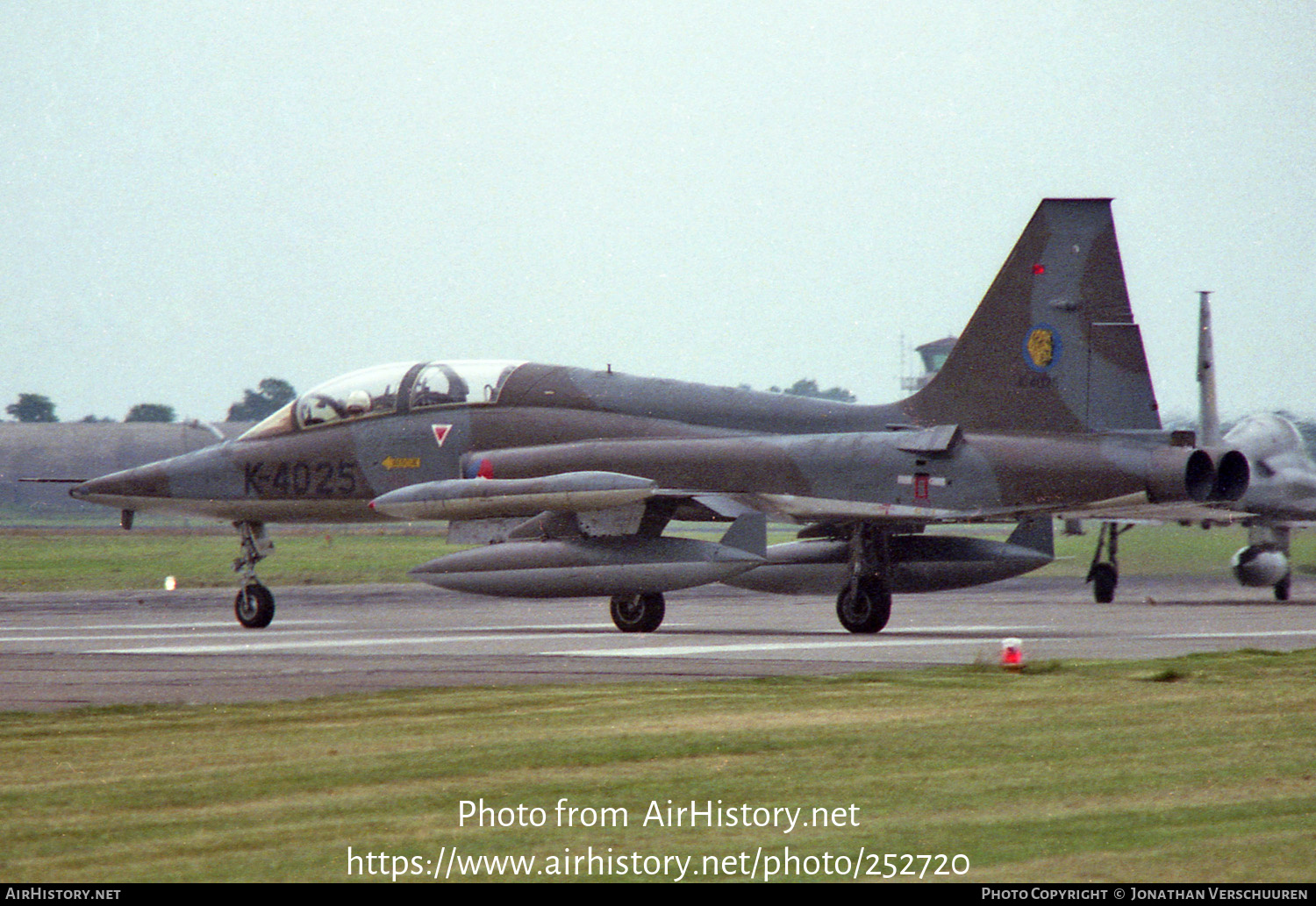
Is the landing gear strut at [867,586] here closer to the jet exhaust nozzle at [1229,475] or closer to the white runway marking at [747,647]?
the white runway marking at [747,647]

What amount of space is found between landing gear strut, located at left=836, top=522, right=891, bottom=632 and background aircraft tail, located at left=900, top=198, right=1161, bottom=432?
169cm

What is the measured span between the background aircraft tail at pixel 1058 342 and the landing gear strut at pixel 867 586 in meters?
1.69

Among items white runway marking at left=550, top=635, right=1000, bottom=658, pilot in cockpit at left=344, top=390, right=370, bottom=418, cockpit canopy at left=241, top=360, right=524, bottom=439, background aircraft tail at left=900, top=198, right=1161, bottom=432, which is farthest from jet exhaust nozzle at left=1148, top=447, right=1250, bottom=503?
pilot in cockpit at left=344, top=390, right=370, bottom=418

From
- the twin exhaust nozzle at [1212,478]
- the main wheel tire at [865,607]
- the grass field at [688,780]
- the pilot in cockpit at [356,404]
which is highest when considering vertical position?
the pilot in cockpit at [356,404]

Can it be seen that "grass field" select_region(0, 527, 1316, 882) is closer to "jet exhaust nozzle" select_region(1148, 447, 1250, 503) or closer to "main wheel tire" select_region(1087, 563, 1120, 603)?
"jet exhaust nozzle" select_region(1148, 447, 1250, 503)

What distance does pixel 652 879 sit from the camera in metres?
5.45

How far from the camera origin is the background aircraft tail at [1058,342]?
1806 centimetres

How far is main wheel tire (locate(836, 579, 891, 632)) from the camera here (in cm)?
1916

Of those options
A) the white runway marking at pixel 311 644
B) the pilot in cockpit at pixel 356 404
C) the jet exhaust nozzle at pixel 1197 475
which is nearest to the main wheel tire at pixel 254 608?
the pilot in cockpit at pixel 356 404

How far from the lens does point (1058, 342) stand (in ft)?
60.1

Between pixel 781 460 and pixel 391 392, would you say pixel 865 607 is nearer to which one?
pixel 781 460

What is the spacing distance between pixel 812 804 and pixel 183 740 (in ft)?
12.5

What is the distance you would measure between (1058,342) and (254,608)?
10.6m

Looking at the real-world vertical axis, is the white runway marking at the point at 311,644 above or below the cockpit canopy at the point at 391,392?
below
